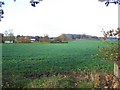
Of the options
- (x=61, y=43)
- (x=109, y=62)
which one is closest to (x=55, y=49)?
(x=61, y=43)

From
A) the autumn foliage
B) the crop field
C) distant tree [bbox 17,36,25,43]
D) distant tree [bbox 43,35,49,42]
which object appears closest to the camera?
the autumn foliage

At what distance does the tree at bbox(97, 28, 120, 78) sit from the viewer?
341 inches

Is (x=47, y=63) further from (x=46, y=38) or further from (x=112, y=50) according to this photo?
(x=112, y=50)

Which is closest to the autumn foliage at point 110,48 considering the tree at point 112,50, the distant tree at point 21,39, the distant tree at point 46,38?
the tree at point 112,50

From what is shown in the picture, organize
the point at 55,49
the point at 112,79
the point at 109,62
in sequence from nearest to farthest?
the point at 112,79 < the point at 109,62 < the point at 55,49

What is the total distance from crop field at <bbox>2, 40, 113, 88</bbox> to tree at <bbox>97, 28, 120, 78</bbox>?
16.0 inches

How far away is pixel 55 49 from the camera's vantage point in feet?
34.2

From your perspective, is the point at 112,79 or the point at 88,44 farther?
the point at 88,44

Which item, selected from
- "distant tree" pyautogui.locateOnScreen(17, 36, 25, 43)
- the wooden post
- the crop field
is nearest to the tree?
the wooden post

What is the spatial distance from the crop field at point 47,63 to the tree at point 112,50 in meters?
0.41

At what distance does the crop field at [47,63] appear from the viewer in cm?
977

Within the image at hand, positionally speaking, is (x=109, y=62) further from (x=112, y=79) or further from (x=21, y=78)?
(x=21, y=78)

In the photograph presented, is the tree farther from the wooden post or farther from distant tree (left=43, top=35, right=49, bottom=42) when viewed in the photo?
distant tree (left=43, top=35, right=49, bottom=42)

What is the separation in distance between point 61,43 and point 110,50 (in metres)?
1.71
